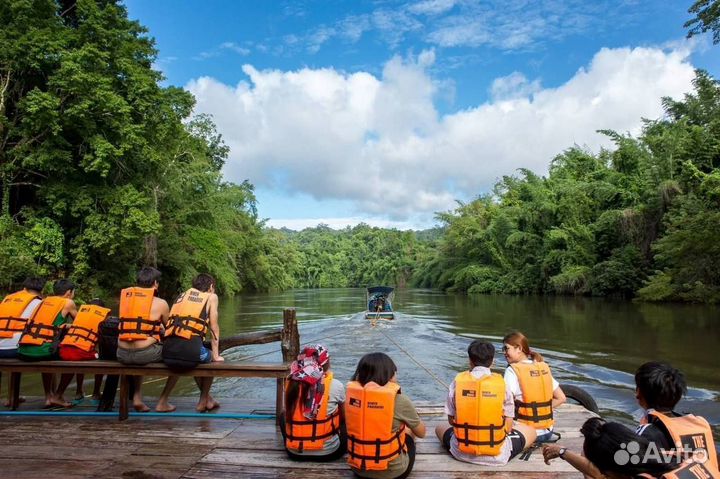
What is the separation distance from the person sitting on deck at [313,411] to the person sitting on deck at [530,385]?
144cm

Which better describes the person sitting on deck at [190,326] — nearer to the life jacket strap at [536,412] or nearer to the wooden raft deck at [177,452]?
the wooden raft deck at [177,452]

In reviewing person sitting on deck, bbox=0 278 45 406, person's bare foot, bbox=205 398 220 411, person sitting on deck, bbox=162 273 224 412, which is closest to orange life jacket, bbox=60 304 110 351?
person sitting on deck, bbox=0 278 45 406

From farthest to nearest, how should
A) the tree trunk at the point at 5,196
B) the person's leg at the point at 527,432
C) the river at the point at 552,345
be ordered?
1. the tree trunk at the point at 5,196
2. the river at the point at 552,345
3. the person's leg at the point at 527,432

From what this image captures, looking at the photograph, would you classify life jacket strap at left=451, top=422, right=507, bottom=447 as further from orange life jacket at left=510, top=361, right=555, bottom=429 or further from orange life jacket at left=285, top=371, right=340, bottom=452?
orange life jacket at left=285, top=371, right=340, bottom=452

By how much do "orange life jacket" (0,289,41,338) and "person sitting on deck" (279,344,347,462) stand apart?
3.27 m

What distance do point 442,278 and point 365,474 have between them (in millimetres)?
47595

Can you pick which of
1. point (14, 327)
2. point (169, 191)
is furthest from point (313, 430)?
point (169, 191)

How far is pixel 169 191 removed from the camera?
25203 mm

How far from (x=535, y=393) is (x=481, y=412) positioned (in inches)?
32.5

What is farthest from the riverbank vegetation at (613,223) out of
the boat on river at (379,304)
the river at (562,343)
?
the boat on river at (379,304)

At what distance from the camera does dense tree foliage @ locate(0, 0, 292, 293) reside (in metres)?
17.5

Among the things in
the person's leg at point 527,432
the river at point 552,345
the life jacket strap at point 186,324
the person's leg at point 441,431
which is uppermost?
the life jacket strap at point 186,324

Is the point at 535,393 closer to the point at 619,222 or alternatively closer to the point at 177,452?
the point at 177,452

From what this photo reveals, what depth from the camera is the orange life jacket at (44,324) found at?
15.4 feet
